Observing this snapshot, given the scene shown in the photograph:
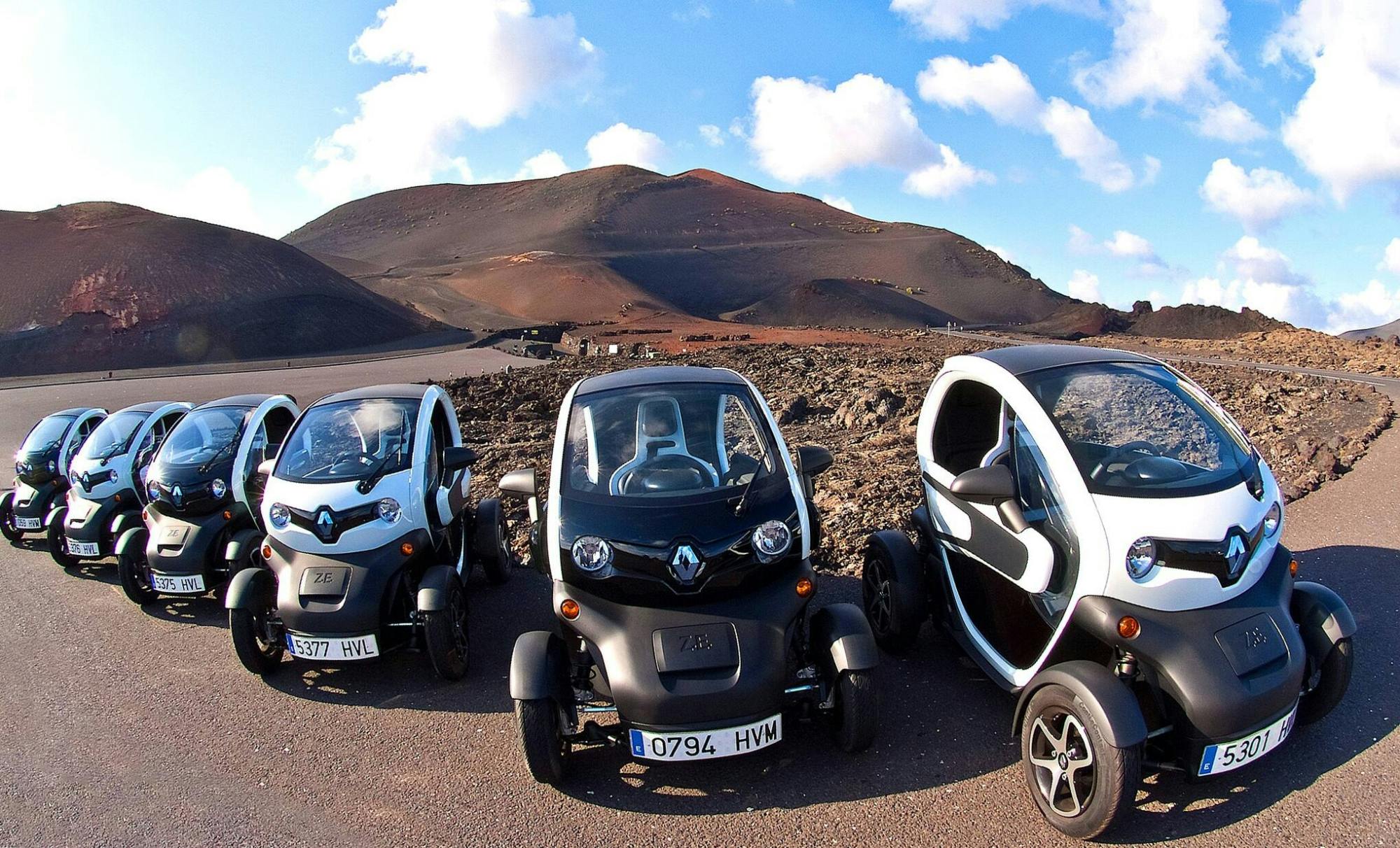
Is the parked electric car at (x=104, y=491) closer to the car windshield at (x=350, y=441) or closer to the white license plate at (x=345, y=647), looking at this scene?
the car windshield at (x=350, y=441)

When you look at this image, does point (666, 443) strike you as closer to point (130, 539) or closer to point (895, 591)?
point (895, 591)

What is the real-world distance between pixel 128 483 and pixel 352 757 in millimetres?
5869

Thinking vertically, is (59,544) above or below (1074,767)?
below

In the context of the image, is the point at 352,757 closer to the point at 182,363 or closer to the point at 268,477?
the point at 268,477

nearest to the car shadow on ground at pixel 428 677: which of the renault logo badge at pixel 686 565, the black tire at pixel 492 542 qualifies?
the black tire at pixel 492 542

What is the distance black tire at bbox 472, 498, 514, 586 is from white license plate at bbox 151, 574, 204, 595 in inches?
91.6

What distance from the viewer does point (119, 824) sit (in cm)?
430

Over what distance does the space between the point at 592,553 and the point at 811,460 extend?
5.22 feet

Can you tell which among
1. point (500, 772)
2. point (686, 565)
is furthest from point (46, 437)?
point (686, 565)

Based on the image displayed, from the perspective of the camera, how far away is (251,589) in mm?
5754

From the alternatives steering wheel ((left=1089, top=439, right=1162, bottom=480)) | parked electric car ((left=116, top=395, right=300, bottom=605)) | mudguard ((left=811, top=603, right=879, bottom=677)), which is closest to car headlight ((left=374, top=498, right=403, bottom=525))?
parked electric car ((left=116, top=395, right=300, bottom=605))

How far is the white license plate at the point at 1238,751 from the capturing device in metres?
3.57

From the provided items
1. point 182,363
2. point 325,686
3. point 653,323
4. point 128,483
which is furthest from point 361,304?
point 325,686

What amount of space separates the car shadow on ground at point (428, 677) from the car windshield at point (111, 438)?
14.3ft
